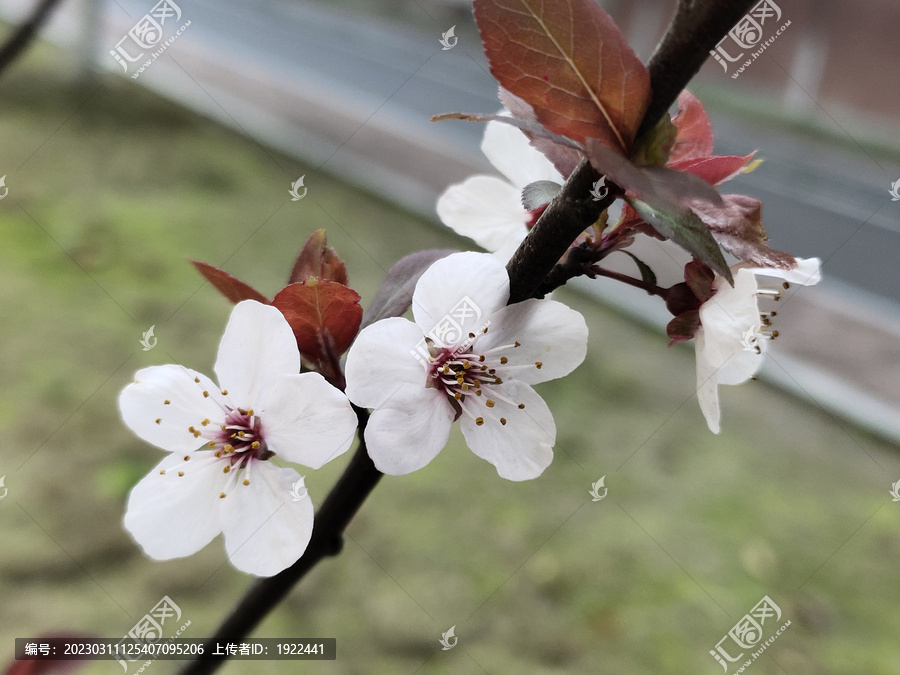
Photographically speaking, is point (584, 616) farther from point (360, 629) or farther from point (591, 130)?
point (591, 130)

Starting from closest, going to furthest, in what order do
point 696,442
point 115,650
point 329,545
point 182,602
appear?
point 329,545
point 115,650
point 182,602
point 696,442

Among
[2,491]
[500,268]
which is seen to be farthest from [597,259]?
[2,491]
